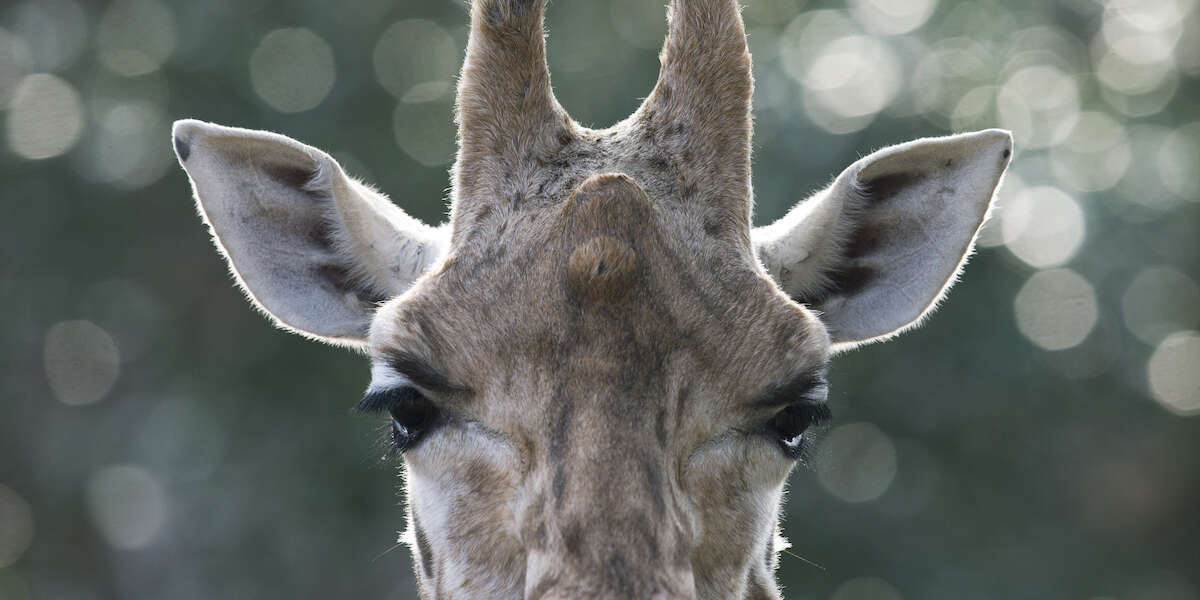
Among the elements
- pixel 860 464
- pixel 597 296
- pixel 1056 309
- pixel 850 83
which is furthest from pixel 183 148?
pixel 1056 309

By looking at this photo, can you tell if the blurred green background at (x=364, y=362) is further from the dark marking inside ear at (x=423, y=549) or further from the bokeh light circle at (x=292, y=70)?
the dark marking inside ear at (x=423, y=549)

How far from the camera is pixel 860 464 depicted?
1861cm

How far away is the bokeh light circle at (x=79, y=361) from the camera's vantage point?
19.4 m

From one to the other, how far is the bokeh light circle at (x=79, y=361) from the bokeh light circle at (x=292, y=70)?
4.11 m

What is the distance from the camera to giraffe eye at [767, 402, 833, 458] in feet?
15.1

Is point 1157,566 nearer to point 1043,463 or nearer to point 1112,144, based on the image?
point 1043,463

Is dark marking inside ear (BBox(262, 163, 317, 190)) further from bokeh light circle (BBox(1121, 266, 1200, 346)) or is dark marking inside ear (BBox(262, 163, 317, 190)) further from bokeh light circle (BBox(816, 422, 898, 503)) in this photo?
bokeh light circle (BBox(1121, 266, 1200, 346))

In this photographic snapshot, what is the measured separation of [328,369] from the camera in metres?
18.8

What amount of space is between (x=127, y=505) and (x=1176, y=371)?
14.1 meters

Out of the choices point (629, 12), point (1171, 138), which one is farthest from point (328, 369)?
point (1171, 138)

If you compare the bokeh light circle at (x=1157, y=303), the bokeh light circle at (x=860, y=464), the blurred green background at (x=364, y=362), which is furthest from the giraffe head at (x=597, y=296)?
the bokeh light circle at (x=1157, y=303)

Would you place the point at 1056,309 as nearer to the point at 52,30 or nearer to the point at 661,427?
the point at 52,30

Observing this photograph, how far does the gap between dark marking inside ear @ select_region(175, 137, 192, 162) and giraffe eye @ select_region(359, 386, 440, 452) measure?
1353 mm

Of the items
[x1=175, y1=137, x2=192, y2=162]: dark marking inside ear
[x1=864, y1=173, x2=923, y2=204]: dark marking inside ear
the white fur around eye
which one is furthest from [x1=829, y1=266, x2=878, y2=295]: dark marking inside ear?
[x1=175, y1=137, x2=192, y2=162]: dark marking inside ear
